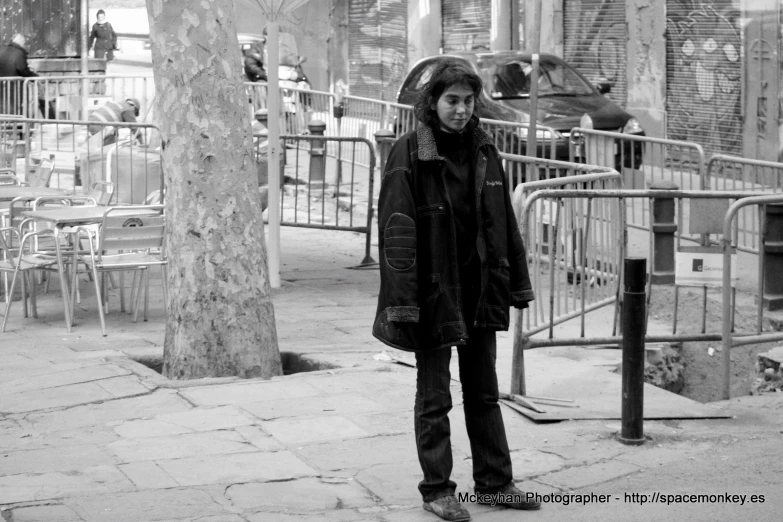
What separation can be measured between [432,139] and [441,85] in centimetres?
22

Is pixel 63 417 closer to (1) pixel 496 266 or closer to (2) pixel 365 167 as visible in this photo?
(1) pixel 496 266

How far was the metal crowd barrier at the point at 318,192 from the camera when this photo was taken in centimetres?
1216

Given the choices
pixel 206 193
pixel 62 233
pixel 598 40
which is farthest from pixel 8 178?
pixel 598 40

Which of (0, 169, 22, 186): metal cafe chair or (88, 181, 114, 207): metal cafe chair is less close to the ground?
(0, 169, 22, 186): metal cafe chair

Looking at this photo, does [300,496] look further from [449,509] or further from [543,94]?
[543,94]

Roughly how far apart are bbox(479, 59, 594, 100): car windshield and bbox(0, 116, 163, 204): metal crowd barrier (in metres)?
4.68

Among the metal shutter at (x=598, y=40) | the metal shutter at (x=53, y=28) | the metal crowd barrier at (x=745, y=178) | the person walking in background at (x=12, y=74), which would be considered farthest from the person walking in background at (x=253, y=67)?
the metal crowd barrier at (x=745, y=178)

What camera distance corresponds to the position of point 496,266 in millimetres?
4703

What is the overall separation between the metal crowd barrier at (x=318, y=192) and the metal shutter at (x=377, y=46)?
1358cm

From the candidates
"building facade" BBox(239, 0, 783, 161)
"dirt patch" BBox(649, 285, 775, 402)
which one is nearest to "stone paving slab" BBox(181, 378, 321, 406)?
"dirt patch" BBox(649, 285, 775, 402)

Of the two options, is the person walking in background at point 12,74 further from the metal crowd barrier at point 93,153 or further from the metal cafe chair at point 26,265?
the metal cafe chair at point 26,265

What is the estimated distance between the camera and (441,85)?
4.65 meters

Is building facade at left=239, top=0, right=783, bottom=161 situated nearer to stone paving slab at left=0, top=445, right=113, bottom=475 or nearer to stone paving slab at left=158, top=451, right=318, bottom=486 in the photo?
stone paving slab at left=158, top=451, right=318, bottom=486

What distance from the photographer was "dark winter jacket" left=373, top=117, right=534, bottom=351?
4551mm
